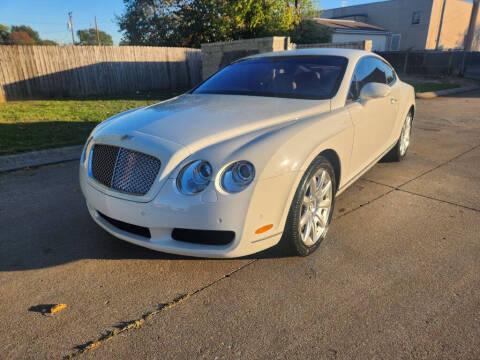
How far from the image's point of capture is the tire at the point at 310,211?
8.20 feet

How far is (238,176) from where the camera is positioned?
2.22 metres

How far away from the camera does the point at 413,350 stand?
1.88m

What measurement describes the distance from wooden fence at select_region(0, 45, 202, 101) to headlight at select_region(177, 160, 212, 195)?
13.2 metres

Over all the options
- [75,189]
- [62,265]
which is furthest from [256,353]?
[75,189]

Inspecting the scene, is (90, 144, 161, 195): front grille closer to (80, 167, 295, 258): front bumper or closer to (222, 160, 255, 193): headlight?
(80, 167, 295, 258): front bumper

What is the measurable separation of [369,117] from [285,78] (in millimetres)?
955

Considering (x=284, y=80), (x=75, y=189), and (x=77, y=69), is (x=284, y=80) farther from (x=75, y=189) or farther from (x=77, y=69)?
(x=77, y=69)

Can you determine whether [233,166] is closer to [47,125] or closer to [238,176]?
[238,176]

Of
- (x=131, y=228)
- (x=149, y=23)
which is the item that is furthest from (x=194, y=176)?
(x=149, y=23)

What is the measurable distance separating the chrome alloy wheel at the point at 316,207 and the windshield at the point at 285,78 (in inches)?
34.6

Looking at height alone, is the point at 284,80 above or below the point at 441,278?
above

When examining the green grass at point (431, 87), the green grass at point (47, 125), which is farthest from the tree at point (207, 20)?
the green grass at point (47, 125)

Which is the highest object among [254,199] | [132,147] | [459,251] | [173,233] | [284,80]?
[284,80]

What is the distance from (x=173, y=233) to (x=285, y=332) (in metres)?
0.95
